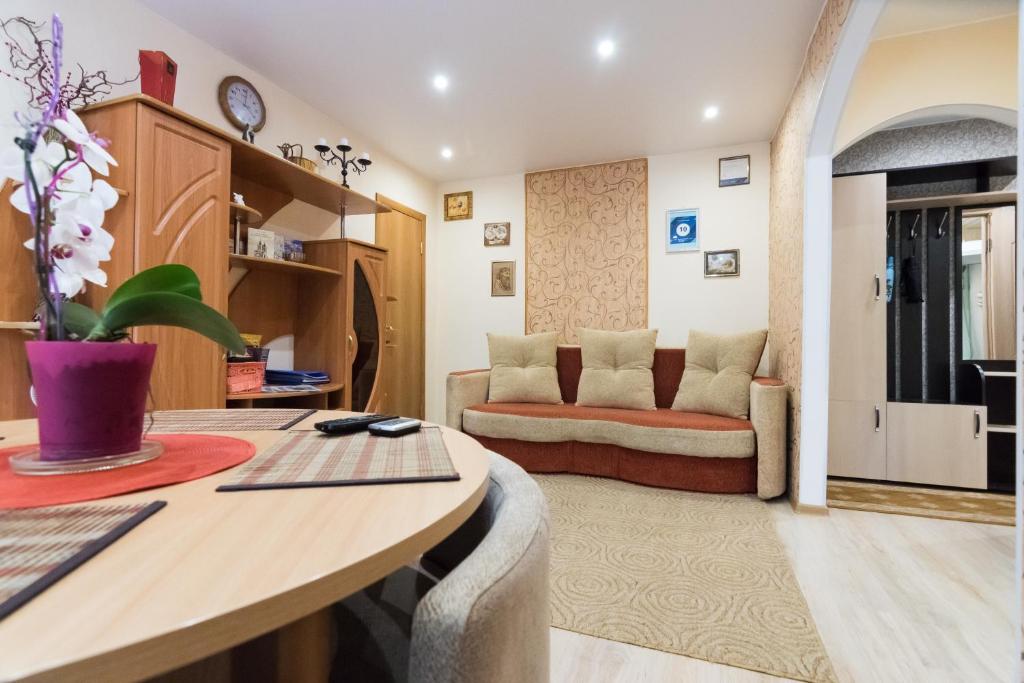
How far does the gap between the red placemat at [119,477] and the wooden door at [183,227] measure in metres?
1.39

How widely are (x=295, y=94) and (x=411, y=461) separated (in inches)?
130

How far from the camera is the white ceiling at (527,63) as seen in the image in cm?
230

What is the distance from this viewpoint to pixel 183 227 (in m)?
2.00

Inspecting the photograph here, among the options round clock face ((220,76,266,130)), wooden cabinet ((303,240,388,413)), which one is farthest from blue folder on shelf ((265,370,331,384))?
round clock face ((220,76,266,130))

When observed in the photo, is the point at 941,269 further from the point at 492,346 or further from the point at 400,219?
the point at 400,219

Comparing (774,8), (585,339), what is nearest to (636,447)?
(585,339)

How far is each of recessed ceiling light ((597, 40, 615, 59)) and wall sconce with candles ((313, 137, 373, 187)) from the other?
1542mm

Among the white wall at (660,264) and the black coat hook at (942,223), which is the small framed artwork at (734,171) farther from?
the black coat hook at (942,223)

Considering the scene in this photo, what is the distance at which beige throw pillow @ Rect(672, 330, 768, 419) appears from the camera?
308cm

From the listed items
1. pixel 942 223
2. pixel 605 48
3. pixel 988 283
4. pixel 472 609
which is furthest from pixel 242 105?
pixel 988 283

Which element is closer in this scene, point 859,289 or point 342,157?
point 859,289

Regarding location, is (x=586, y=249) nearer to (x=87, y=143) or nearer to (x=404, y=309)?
(x=404, y=309)

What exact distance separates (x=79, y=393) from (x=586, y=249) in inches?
156

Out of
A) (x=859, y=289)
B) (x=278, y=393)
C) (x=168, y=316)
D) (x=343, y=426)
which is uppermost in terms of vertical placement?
(x=859, y=289)
